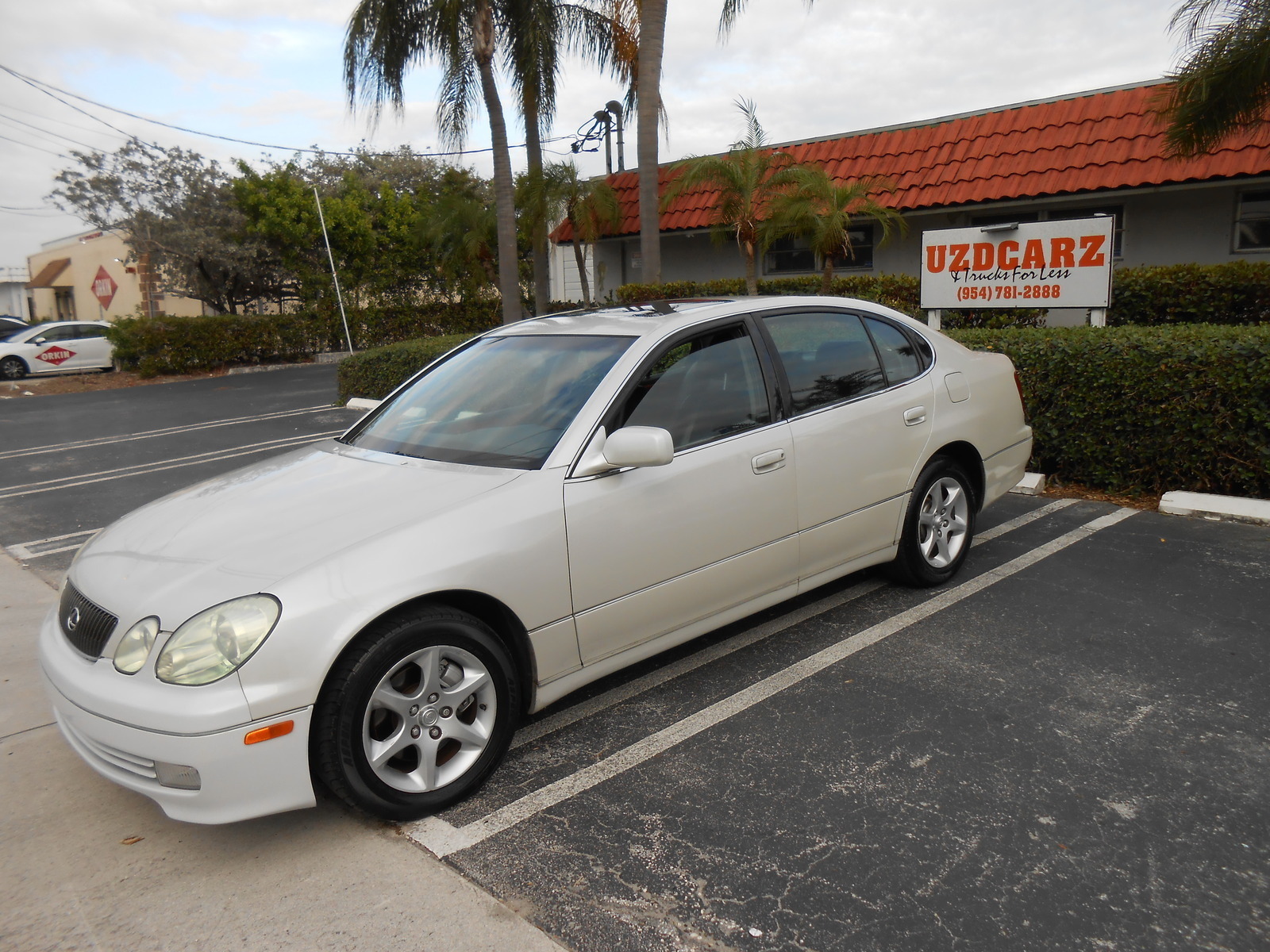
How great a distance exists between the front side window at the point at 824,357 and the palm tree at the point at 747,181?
9681 millimetres

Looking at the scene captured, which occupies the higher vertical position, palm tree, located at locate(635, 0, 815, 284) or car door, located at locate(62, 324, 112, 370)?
palm tree, located at locate(635, 0, 815, 284)

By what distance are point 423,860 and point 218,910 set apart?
1.93 feet

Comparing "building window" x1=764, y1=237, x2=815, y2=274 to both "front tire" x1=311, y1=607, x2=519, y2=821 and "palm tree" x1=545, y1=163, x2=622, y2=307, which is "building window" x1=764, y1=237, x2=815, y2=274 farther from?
"front tire" x1=311, y1=607, x2=519, y2=821

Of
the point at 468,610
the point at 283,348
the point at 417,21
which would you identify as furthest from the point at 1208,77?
the point at 283,348

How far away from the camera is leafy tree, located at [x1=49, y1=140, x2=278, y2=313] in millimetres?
25797

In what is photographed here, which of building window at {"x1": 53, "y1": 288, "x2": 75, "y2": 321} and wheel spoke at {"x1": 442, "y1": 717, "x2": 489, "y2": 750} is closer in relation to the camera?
wheel spoke at {"x1": 442, "y1": 717, "x2": 489, "y2": 750}

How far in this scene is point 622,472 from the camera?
3.55m

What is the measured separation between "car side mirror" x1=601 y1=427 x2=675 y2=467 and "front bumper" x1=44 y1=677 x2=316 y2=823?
133 cm

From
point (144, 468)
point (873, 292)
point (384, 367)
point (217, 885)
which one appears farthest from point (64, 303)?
point (217, 885)

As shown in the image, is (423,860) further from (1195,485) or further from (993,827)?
(1195,485)

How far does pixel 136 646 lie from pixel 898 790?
2497 mm

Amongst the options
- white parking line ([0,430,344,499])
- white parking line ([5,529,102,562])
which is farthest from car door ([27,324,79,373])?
white parking line ([5,529,102,562])

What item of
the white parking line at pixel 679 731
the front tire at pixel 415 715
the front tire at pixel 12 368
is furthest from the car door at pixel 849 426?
the front tire at pixel 12 368

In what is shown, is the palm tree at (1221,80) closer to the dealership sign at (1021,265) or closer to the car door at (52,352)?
the dealership sign at (1021,265)
